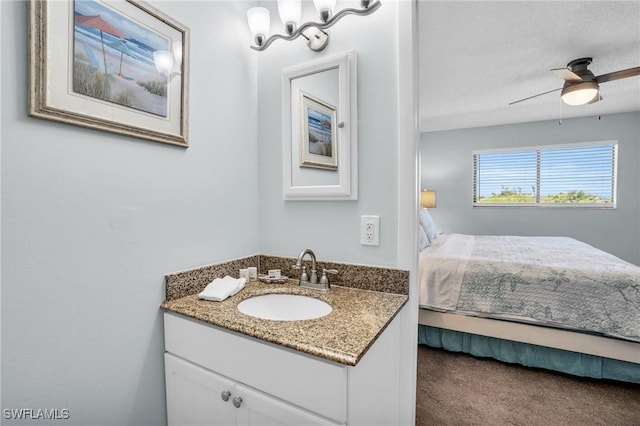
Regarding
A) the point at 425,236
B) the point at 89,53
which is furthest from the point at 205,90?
the point at 425,236

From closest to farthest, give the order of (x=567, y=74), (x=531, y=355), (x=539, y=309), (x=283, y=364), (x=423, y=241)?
(x=283, y=364)
(x=539, y=309)
(x=531, y=355)
(x=567, y=74)
(x=423, y=241)

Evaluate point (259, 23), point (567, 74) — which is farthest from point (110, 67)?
point (567, 74)

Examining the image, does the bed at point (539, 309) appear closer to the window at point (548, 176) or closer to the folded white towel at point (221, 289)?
the folded white towel at point (221, 289)

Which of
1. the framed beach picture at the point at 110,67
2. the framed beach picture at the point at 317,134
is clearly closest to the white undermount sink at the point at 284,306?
the framed beach picture at the point at 317,134

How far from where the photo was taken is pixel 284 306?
1.26 m

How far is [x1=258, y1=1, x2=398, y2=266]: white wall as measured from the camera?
1229 mm

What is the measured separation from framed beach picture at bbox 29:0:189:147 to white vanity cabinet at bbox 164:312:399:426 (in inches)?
28.4

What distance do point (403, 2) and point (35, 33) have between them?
1205 millimetres

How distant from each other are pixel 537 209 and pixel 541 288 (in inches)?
113

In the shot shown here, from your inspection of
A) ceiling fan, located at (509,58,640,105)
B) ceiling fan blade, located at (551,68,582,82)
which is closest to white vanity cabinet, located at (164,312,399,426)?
ceiling fan blade, located at (551,68,582,82)

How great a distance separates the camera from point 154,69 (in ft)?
3.55

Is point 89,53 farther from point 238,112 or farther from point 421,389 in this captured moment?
point 421,389

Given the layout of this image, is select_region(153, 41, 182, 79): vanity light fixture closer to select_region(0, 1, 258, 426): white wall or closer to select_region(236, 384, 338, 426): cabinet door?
select_region(0, 1, 258, 426): white wall

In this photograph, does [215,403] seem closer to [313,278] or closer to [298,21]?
[313,278]
